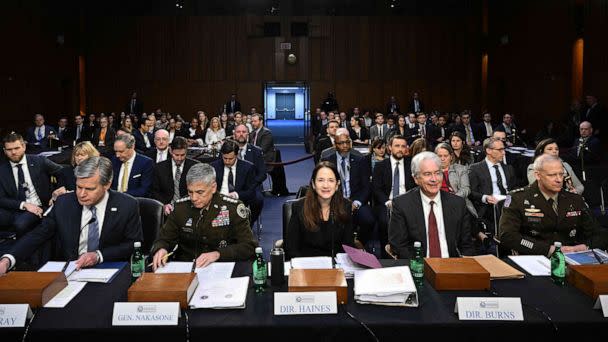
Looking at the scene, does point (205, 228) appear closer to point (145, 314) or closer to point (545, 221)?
point (145, 314)

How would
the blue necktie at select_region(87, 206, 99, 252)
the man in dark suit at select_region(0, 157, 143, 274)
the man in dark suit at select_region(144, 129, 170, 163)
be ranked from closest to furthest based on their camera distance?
1. the man in dark suit at select_region(0, 157, 143, 274)
2. the blue necktie at select_region(87, 206, 99, 252)
3. the man in dark suit at select_region(144, 129, 170, 163)

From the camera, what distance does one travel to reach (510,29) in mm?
16969

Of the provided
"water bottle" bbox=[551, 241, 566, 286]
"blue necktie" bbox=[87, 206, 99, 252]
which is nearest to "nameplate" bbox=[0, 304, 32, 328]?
"blue necktie" bbox=[87, 206, 99, 252]

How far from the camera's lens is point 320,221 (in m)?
3.58

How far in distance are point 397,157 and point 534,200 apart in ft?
7.17

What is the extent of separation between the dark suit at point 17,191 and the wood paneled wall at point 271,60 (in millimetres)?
14997

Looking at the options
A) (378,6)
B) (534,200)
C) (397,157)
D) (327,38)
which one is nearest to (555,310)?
(534,200)

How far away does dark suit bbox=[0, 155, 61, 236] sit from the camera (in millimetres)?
4941

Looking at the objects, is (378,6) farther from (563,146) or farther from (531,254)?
(531,254)

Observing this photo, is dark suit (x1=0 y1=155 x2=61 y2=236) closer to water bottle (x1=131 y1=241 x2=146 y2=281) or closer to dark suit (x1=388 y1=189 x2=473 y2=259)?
water bottle (x1=131 y1=241 x2=146 y2=281)

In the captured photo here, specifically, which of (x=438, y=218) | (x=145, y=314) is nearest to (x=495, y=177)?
(x=438, y=218)

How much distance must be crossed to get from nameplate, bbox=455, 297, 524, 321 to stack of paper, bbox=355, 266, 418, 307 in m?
0.21

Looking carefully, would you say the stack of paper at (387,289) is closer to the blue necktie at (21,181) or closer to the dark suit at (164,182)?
the dark suit at (164,182)

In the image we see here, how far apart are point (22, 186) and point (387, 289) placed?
430cm
